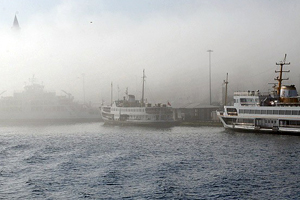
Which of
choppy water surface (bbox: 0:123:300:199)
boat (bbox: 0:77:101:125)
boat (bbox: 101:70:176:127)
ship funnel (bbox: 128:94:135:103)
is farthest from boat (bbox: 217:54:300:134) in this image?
boat (bbox: 0:77:101:125)

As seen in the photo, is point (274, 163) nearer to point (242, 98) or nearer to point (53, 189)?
point (53, 189)

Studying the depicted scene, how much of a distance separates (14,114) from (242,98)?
12417 centimetres

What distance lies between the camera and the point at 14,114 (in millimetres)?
171625

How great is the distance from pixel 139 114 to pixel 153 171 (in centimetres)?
7544

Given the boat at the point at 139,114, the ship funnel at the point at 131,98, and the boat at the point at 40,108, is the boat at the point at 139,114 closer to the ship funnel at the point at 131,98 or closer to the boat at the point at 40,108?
the ship funnel at the point at 131,98

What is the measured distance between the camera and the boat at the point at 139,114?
11091 cm

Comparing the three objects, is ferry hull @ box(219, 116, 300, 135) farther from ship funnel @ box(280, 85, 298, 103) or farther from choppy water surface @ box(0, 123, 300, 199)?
choppy water surface @ box(0, 123, 300, 199)

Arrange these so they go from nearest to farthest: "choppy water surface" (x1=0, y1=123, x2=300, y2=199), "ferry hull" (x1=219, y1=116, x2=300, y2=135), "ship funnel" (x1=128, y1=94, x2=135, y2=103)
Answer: "choppy water surface" (x1=0, y1=123, x2=300, y2=199) → "ferry hull" (x1=219, y1=116, x2=300, y2=135) → "ship funnel" (x1=128, y1=94, x2=135, y2=103)

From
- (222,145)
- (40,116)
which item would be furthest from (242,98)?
(40,116)

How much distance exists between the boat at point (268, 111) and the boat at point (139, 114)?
96.0ft

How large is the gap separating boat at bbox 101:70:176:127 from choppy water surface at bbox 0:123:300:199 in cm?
5139

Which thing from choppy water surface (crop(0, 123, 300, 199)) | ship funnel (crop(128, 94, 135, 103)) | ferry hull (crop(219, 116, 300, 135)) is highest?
ship funnel (crop(128, 94, 135, 103))

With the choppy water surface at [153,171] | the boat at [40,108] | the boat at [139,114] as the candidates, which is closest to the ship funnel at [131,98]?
the boat at [139,114]

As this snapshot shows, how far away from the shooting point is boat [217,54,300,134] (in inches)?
2815
